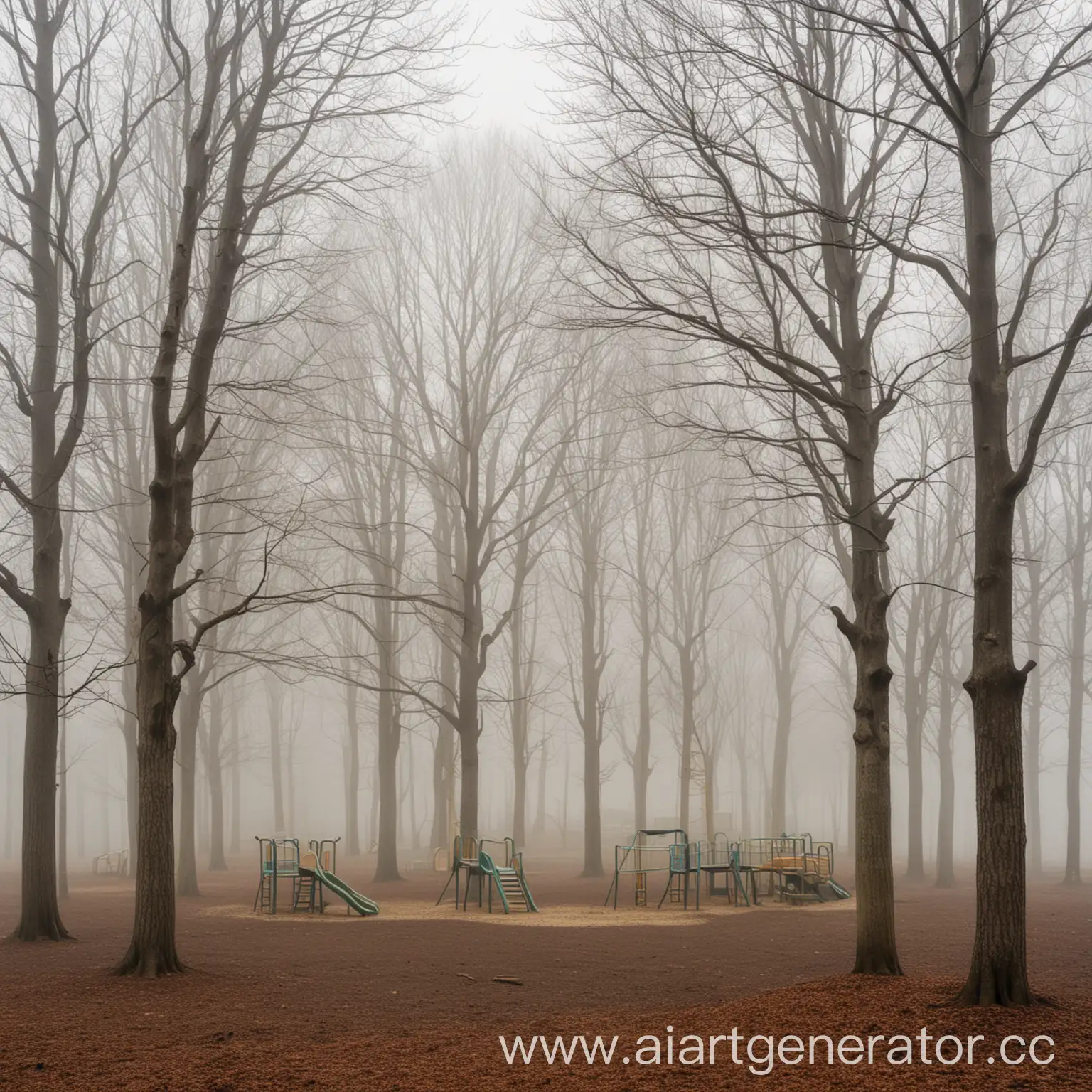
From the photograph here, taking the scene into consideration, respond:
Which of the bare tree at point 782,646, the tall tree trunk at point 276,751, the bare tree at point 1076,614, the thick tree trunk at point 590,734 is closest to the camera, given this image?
the thick tree trunk at point 590,734

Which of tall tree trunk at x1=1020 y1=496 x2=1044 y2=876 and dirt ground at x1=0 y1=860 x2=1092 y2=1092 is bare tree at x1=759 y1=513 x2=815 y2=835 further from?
dirt ground at x1=0 y1=860 x2=1092 y2=1092

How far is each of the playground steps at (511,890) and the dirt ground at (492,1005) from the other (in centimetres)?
187

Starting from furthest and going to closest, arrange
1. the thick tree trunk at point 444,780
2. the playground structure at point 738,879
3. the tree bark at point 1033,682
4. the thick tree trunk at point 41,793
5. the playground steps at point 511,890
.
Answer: the thick tree trunk at point 444,780, the tree bark at point 1033,682, the playground structure at point 738,879, the playground steps at point 511,890, the thick tree trunk at point 41,793

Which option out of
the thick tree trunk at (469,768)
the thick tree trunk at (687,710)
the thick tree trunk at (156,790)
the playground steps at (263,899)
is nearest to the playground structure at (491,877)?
the thick tree trunk at (469,768)

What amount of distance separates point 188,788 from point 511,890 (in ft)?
22.0

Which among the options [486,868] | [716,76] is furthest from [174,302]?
[486,868]

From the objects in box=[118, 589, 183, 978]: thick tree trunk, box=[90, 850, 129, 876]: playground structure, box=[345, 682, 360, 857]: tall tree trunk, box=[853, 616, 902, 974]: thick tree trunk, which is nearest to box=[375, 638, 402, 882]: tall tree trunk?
box=[90, 850, 129, 876]: playground structure

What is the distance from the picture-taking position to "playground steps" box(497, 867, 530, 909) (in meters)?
17.9

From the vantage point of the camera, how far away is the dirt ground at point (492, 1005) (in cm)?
605

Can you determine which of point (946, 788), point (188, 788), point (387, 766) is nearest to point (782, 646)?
point (946, 788)

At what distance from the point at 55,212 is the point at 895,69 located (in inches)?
544

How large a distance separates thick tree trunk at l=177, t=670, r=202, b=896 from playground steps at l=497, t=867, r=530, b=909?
18.8ft

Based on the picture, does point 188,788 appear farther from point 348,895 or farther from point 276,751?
point 276,751

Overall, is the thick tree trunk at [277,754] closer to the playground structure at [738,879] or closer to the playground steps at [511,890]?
the playground structure at [738,879]
